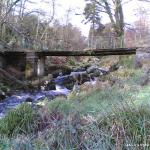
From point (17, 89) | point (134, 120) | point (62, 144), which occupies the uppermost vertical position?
point (134, 120)

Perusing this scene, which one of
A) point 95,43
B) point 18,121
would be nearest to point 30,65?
point 95,43

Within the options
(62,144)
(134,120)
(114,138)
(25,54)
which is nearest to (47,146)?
(62,144)

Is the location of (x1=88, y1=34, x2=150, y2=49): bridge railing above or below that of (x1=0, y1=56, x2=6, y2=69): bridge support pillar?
above

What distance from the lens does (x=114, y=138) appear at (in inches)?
150

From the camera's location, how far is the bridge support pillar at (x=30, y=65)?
2312cm

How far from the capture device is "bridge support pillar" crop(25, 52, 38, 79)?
75.9ft

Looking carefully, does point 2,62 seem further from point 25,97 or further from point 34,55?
point 25,97

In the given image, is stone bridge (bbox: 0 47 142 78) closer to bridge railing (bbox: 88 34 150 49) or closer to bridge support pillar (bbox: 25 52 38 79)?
bridge support pillar (bbox: 25 52 38 79)

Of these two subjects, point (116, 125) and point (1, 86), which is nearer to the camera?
point (116, 125)

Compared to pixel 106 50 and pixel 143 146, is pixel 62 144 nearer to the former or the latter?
pixel 143 146

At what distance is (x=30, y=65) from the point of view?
76.3 feet

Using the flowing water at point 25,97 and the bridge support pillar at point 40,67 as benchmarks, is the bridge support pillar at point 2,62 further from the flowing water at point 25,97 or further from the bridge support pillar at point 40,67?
the flowing water at point 25,97

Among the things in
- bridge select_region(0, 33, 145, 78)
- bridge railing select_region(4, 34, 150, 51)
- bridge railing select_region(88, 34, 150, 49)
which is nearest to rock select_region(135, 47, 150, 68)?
bridge select_region(0, 33, 145, 78)

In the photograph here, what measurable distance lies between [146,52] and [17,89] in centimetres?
731
